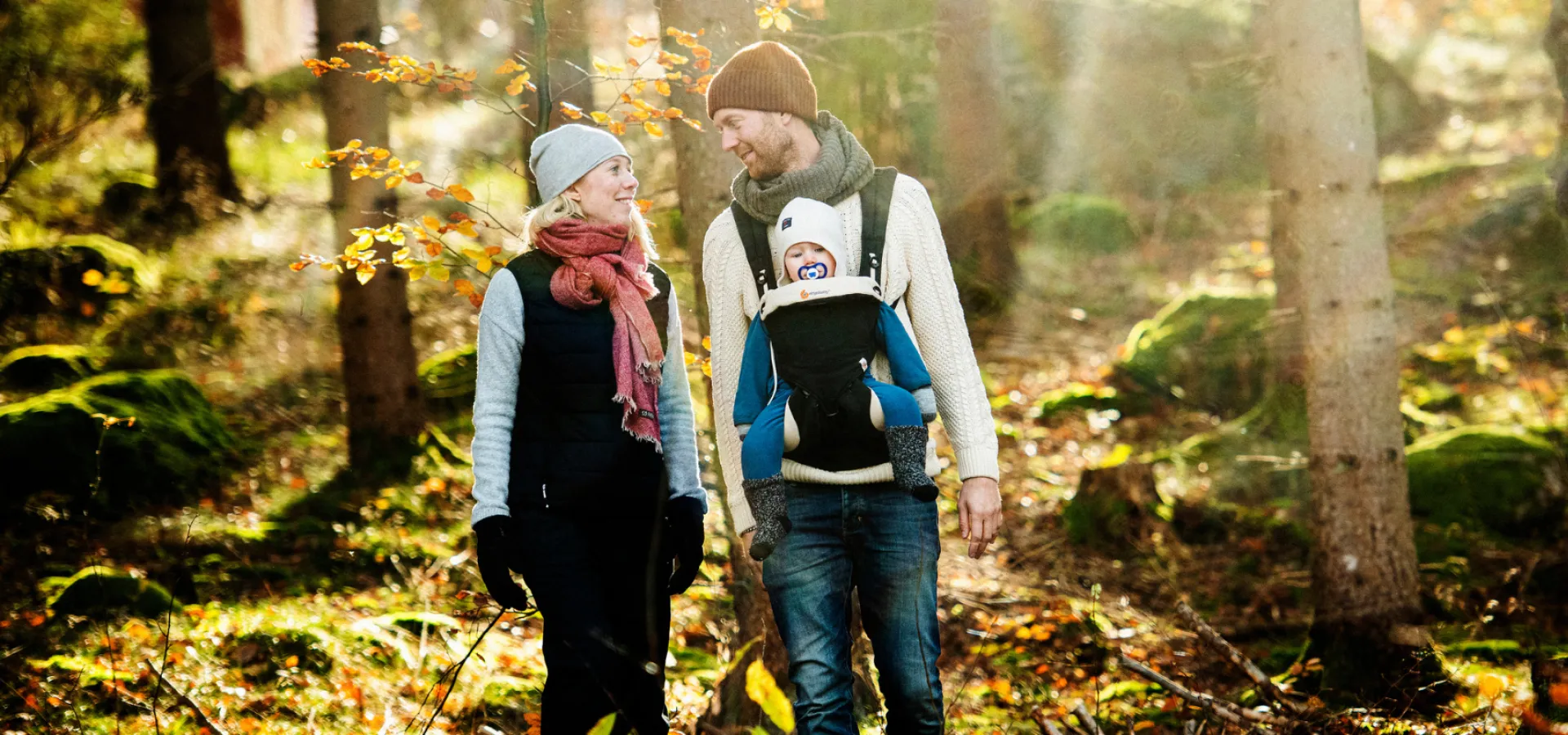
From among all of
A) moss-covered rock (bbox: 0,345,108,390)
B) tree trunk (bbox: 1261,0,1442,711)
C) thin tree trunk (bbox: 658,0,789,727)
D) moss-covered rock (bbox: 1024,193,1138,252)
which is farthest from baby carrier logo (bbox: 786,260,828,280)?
moss-covered rock (bbox: 1024,193,1138,252)

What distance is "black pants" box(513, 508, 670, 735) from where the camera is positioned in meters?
3.31

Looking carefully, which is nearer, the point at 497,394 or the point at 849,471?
the point at 849,471

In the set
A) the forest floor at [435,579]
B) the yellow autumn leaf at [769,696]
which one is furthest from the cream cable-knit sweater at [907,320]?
the forest floor at [435,579]

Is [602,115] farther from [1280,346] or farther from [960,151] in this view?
[960,151]

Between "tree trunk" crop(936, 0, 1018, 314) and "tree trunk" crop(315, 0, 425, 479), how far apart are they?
6285 millimetres

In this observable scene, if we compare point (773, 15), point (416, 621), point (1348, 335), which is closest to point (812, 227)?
point (773, 15)

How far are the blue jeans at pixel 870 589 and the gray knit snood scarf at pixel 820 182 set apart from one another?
0.80 m

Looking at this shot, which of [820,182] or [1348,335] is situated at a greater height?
[820,182]

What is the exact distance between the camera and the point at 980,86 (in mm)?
13031

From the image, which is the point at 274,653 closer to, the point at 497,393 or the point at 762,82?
the point at 497,393

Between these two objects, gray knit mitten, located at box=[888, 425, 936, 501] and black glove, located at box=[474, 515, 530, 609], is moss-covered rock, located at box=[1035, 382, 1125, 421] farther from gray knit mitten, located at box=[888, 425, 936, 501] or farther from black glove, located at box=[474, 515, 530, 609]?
black glove, located at box=[474, 515, 530, 609]

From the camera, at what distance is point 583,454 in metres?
3.37

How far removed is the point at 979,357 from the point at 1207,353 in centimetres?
231

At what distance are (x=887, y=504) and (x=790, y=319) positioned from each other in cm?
57
